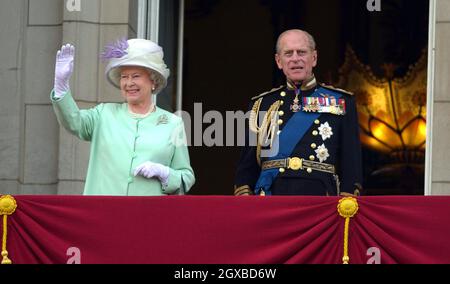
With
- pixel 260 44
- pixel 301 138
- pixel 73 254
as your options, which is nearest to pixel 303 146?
pixel 301 138

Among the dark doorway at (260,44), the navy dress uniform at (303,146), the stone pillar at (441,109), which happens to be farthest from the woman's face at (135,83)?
the dark doorway at (260,44)

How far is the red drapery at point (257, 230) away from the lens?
7531 millimetres

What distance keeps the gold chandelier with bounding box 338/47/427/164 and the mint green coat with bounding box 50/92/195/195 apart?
6088mm

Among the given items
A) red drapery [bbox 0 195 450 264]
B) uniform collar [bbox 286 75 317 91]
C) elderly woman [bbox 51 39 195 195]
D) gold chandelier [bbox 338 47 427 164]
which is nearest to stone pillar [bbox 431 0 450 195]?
uniform collar [bbox 286 75 317 91]

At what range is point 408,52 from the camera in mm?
14211

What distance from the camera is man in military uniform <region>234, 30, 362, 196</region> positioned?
8.59 m

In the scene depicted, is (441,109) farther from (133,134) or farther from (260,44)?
(260,44)

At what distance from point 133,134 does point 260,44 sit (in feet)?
20.2

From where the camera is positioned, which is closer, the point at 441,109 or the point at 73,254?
the point at 73,254

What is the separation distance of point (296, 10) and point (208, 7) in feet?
3.05

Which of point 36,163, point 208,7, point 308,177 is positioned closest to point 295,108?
point 308,177

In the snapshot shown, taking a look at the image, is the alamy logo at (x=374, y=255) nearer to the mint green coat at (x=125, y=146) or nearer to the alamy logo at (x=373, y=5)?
the mint green coat at (x=125, y=146)

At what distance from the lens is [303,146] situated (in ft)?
28.6

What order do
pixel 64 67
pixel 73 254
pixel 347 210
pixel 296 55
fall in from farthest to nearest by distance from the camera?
1. pixel 296 55
2. pixel 64 67
3. pixel 73 254
4. pixel 347 210
